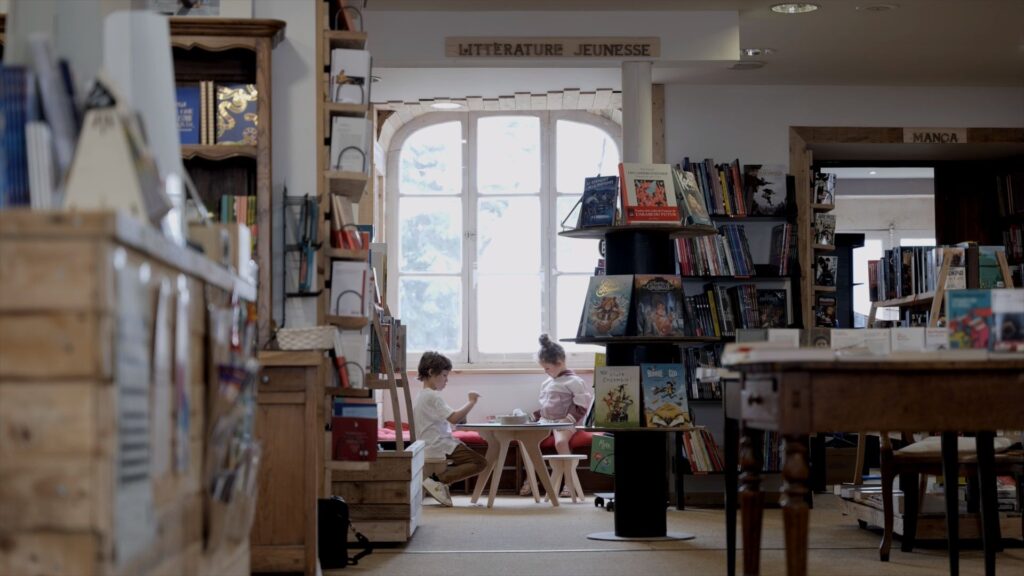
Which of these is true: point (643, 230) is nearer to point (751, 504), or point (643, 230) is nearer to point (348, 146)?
point (348, 146)

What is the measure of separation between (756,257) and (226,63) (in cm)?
491

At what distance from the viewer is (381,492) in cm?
632

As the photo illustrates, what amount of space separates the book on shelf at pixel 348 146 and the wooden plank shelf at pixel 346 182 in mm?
37

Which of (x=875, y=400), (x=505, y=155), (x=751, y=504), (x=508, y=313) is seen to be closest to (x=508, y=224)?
(x=505, y=155)

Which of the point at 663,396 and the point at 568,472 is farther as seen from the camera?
the point at 568,472

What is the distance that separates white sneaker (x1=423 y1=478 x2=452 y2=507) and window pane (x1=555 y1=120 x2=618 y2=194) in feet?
11.2

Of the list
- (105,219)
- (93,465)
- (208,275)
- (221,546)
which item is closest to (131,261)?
(105,219)

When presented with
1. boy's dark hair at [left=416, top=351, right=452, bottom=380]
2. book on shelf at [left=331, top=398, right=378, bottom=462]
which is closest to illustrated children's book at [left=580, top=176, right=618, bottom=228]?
book on shelf at [left=331, top=398, right=378, bottom=462]

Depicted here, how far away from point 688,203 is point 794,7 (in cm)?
164

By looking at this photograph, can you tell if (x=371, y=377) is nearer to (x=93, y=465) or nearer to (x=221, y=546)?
(x=221, y=546)

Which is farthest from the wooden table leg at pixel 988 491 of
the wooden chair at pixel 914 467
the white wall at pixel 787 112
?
the white wall at pixel 787 112

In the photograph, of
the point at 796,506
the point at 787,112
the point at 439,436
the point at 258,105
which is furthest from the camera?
the point at 787,112

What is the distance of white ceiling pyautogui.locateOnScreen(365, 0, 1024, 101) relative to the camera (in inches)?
299

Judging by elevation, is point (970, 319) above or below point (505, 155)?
below
